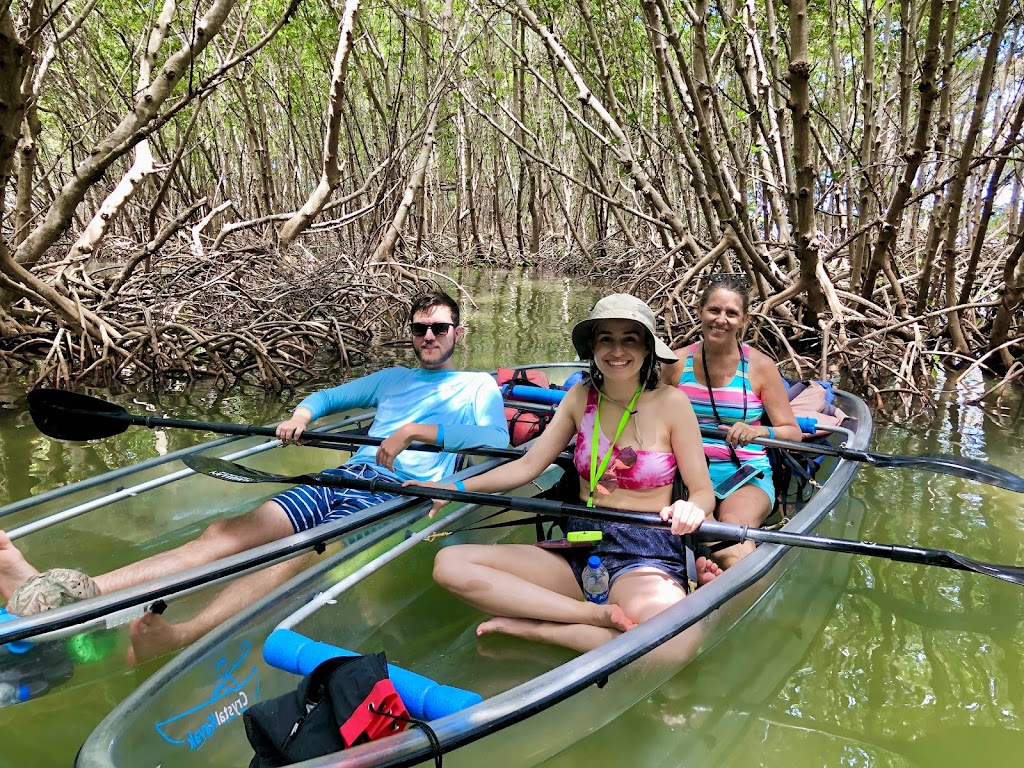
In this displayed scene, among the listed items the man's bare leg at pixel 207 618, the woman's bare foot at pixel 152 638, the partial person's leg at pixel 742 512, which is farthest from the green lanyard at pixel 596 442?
the woman's bare foot at pixel 152 638

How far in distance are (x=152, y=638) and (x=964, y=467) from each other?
3123 millimetres

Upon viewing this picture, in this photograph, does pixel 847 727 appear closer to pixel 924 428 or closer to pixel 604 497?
pixel 604 497

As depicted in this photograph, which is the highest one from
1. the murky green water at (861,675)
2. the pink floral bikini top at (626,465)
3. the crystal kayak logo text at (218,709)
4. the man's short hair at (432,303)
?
the man's short hair at (432,303)

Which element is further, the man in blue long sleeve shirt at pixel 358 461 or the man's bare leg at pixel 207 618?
the man in blue long sleeve shirt at pixel 358 461

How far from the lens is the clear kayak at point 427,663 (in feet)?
5.60

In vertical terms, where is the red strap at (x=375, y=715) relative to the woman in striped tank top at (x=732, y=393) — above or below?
below

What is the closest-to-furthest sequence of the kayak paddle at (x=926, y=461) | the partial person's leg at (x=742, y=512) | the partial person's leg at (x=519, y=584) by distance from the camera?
1. the partial person's leg at (x=519, y=584)
2. the partial person's leg at (x=742, y=512)
3. the kayak paddle at (x=926, y=461)

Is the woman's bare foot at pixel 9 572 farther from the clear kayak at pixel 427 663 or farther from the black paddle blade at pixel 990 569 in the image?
the black paddle blade at pixel 990 569

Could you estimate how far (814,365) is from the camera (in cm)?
639

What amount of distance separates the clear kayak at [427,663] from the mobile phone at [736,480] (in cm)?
30

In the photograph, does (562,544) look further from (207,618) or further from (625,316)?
(207,618)

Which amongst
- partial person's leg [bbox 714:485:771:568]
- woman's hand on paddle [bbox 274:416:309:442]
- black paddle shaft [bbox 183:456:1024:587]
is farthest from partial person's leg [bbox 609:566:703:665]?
woman's hand on paddle [bbox 274:416:309:442]

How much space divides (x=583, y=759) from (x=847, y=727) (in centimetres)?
85

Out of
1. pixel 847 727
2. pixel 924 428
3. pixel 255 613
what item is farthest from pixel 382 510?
pixel 924 428
